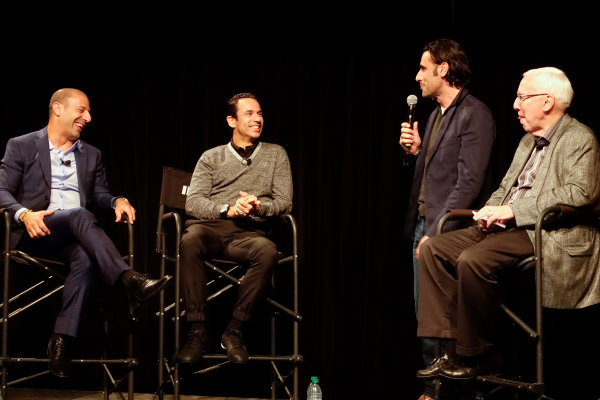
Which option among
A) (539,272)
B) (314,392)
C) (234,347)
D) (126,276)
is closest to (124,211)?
(126,276)

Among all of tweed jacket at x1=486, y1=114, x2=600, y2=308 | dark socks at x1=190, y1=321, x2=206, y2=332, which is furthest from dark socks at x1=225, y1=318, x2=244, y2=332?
tweed jacket at x1=486, y1=114, x2=600, y2=308

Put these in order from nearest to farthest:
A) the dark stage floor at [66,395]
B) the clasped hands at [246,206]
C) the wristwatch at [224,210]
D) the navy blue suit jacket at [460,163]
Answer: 1. the navy blue suit jacket at [460,163]
2. the clasped hands at [246,206]
3. the wristwatch at [224,210]
4. the dark stage floor at [66,395]

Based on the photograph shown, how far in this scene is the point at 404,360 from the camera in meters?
4.00

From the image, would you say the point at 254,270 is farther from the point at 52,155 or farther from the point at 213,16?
the point at 213,16

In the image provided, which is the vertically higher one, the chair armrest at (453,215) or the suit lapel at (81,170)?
the suit lapel at (81,170)

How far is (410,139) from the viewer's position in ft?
11.3

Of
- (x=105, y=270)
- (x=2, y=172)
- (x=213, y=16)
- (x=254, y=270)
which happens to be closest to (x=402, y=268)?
(x=254, y=270)

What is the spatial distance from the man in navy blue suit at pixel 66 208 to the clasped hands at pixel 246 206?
1.66 feet

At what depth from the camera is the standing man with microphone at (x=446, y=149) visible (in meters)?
3.31

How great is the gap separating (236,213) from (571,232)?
1567 millimetres

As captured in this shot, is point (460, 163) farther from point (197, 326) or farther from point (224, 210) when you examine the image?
point (197, 326)

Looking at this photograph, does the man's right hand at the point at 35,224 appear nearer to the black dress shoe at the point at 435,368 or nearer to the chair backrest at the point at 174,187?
the chair backrest at the point at 174,187

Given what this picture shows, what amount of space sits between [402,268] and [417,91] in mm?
960

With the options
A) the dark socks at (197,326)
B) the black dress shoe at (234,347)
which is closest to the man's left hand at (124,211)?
the dark socks at (197,326)
